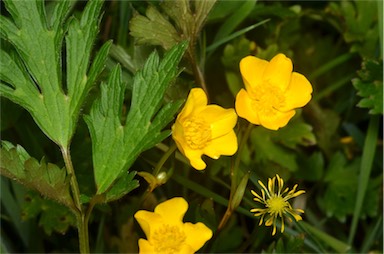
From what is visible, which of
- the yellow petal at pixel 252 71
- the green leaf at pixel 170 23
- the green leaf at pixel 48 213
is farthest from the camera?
the green leaf at pixel 48 213

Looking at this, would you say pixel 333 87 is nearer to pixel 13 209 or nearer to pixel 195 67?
pixel 195 67

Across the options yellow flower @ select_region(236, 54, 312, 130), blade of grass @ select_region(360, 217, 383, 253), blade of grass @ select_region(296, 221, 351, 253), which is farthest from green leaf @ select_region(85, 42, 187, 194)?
blade of grass @ select_region(360, 217, 383, 253)

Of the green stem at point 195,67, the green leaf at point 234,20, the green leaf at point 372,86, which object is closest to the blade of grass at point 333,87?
the green leaf at point 372,86

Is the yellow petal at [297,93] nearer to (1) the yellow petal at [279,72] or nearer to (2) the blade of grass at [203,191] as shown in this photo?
(1) the yellow petal at [279,72]

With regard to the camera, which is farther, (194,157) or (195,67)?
(195,67)

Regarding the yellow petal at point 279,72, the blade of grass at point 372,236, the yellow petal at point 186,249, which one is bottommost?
the blade of grass at point 372,236

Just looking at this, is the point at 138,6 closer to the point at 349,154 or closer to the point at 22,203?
the point at 22,203

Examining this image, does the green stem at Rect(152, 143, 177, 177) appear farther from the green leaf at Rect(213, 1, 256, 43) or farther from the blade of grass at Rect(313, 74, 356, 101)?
the blade of grass at Rect(313, 74, 356, 101)

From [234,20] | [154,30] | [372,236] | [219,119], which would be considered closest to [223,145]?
[219,119]
